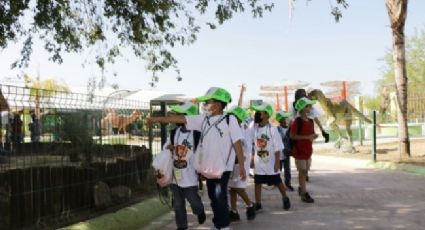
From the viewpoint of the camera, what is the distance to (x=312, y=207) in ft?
30.3

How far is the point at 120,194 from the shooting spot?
8.63 m

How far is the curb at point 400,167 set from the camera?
1461 centimetres

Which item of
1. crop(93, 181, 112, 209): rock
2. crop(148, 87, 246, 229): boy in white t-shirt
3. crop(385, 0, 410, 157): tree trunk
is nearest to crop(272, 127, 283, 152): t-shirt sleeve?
crop(148, 87, 246, 229): boy in white t-shirt

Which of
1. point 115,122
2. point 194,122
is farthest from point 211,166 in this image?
point 115,122

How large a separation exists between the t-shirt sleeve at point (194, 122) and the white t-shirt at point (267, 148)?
8.03 ft

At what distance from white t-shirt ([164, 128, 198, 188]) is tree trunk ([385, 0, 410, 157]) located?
39.4ft

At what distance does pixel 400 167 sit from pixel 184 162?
34.7 ft

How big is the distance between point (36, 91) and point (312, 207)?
4.92 meters

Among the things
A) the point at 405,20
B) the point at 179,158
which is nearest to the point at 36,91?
the point at 179,158

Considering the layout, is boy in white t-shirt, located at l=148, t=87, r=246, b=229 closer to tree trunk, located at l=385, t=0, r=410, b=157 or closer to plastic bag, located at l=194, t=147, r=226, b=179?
plastic bag, located at l=194, t=147, r=226, b=179

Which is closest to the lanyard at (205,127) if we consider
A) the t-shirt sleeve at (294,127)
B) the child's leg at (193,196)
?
the child's leg at (193,196)

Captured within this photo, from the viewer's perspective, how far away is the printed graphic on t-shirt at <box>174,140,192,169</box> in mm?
6754

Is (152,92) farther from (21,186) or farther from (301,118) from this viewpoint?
(21,186)

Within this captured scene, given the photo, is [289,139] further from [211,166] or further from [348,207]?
[211,166]
